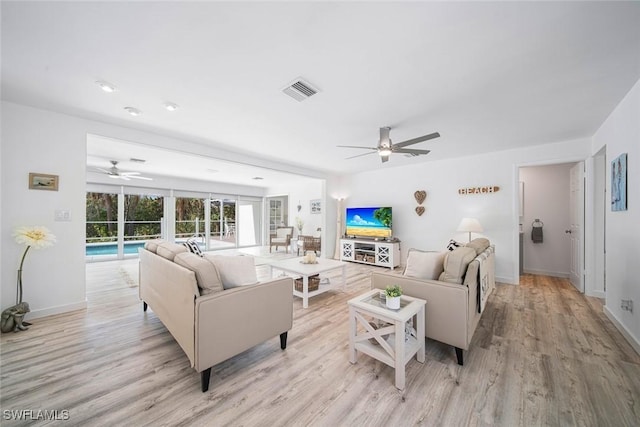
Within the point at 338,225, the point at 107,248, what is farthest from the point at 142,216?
the point at 338,225

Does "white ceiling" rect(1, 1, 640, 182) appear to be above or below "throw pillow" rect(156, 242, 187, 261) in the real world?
above

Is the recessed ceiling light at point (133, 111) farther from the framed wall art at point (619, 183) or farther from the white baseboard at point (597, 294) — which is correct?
the white baseboard at point (597, 294)

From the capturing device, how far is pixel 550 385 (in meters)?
1.65

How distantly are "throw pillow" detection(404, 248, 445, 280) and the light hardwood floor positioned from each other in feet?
2.15

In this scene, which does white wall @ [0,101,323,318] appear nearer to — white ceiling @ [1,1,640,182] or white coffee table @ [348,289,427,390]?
white ceiling @ [1,1,640,182]

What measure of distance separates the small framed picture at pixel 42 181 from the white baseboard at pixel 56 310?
1.39 m

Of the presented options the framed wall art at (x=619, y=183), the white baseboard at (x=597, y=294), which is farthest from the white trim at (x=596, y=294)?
the framed wall art at (x=619, y=183)

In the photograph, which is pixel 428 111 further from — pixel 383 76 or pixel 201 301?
pixel 201 301

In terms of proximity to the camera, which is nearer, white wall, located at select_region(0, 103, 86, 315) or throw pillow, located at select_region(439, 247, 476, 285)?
throw pillow, located at select_region(439, 247, 476, 285)

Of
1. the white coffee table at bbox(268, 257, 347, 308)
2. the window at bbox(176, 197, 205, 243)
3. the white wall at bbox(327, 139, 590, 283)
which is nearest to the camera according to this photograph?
the white coffee table at bbox(268, 257, 347, 308)

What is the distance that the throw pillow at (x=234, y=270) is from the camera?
1.84 m

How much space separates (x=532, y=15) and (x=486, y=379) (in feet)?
7.94

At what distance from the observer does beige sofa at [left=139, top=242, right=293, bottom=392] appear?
157cm

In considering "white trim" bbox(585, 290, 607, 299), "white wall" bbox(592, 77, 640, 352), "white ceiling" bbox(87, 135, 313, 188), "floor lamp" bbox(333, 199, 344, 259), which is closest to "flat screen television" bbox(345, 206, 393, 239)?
"floor lamp" bbox(333, 199, 344, 259)
